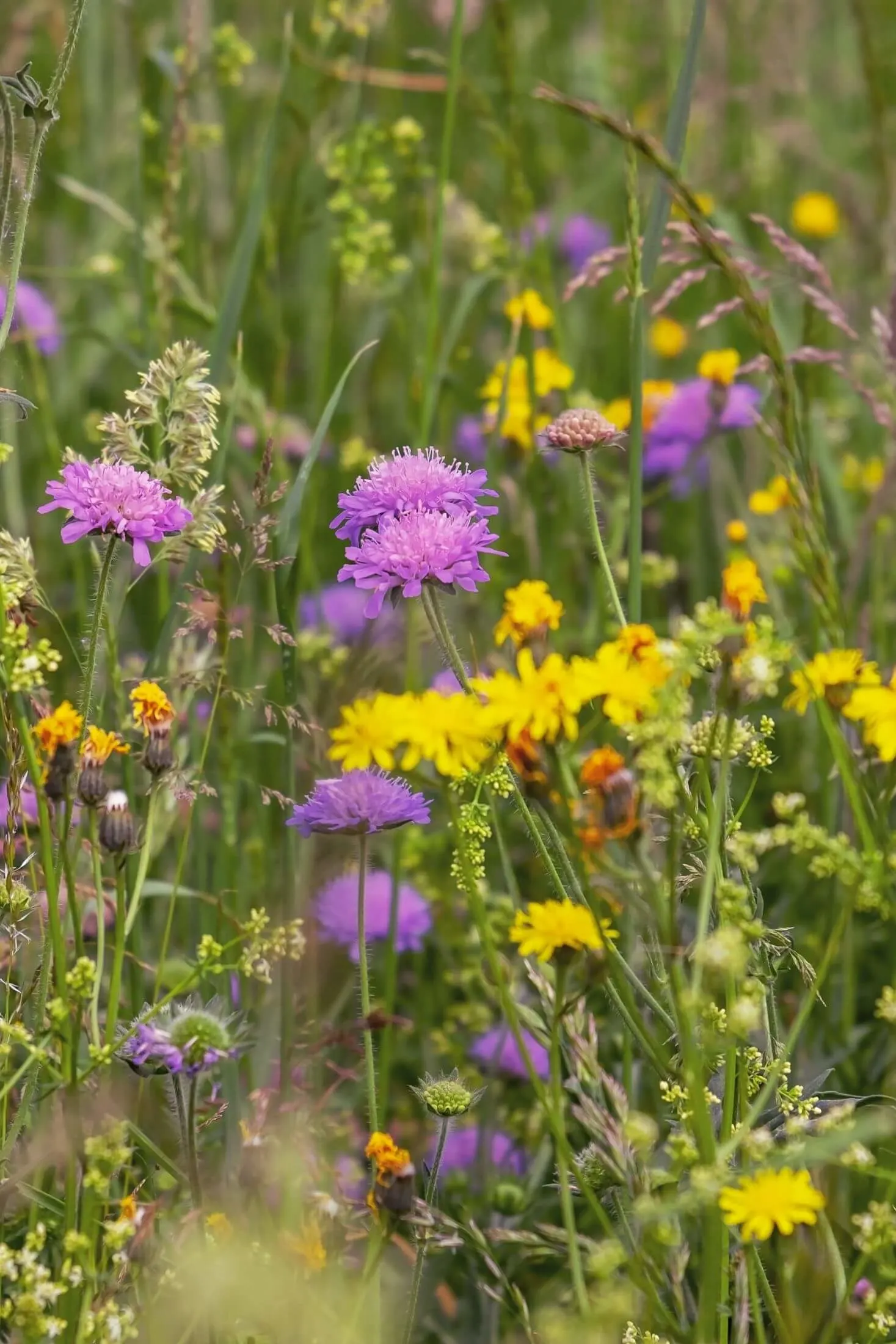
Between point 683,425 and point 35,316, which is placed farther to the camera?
point 35,316

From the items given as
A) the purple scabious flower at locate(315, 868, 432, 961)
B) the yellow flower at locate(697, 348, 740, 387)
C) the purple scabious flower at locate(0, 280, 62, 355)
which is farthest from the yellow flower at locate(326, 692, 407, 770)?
the purple scabious flower at locate(0, 280, 62, 355)

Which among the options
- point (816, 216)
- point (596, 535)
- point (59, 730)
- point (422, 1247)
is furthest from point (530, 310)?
point (816, 216)

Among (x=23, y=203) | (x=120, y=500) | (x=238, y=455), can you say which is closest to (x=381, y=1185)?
(x=120, y=500)

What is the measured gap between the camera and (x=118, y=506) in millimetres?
997

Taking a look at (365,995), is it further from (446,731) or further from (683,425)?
(683,425)

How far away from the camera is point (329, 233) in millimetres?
2434

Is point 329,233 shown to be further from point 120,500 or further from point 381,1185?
point 381,1185

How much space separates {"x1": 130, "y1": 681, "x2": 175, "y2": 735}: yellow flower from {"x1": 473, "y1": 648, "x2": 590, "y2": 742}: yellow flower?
12.1 inches

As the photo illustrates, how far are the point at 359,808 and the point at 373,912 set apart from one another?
24.2 inches

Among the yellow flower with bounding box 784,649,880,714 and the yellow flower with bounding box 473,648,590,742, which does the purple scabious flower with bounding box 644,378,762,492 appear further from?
the yellow flower with bounding box 473,648,590,742

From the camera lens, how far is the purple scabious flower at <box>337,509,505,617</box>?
0.93m

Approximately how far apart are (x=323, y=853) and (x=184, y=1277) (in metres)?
0.40

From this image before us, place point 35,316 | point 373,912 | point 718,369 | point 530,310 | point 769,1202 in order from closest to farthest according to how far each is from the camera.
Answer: point 769,1202
point 373,912
point 530,310
point 718,369
point 35,316

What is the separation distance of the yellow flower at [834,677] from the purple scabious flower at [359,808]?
0.25m
